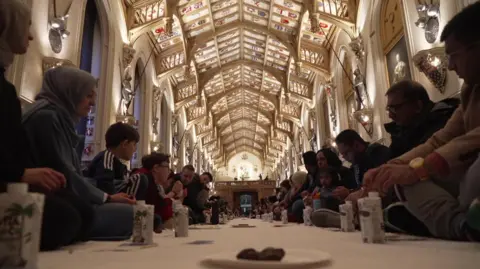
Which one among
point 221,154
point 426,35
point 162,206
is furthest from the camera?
point 221,154

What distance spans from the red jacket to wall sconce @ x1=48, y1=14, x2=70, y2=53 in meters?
3.49

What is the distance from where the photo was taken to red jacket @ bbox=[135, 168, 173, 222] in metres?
3.32

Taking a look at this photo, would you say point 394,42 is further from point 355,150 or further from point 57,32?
point 57,32

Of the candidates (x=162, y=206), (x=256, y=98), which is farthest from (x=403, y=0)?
(x=256, y=98)

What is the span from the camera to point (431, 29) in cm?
546

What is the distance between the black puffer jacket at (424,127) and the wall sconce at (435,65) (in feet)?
10.5

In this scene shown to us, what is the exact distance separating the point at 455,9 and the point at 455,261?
4.75 metres

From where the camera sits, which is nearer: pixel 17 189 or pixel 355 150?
pixel 17 189

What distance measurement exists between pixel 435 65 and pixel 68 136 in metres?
5.05

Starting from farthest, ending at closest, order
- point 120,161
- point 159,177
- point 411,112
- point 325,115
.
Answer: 1. point 325,115
2. point 159,177
3. point 120,161
4. point 411,112

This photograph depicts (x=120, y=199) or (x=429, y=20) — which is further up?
(x=429, y=20)

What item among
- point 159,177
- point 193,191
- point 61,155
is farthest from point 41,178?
point 193,191

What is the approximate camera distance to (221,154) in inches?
1278

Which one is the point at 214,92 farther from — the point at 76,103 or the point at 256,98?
the point at 76,103
